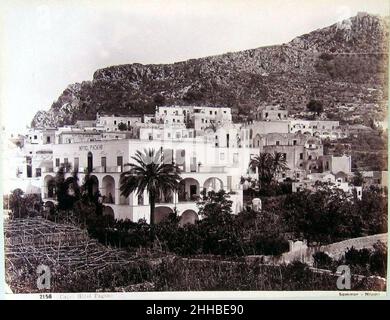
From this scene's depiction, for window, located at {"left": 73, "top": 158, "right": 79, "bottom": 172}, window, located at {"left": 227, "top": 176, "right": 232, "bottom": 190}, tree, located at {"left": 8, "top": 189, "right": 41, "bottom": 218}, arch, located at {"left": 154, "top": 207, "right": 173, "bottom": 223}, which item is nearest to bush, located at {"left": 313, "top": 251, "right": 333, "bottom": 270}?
window, located at {"left": 227, "top": 176, "right": 232, "bottom": 190}

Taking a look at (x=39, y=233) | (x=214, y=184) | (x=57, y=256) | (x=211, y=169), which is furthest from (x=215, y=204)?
(x=39, y=233)

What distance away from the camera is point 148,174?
21.5ft

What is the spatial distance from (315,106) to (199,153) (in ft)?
3.61

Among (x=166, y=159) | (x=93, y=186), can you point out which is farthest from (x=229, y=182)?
(x=93, y=186)

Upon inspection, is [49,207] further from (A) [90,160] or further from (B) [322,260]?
(B) [322,260]

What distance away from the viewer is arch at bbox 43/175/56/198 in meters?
6.57

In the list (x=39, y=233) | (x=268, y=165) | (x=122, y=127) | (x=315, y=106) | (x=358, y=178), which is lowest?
(x=39, y=233)

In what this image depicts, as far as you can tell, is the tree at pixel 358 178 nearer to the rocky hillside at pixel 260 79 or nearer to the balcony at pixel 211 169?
the rocky hillside at pixel 260 79

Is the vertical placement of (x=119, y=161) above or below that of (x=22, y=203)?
above

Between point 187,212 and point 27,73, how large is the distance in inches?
72.2

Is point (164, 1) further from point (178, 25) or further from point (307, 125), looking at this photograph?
point (307, 125)

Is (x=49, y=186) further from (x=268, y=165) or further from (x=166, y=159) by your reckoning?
(x=268, y=165)

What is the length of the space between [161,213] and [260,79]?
1.46 meters

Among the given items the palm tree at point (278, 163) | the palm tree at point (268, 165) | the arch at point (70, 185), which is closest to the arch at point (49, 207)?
the arch at point (70, 185)
